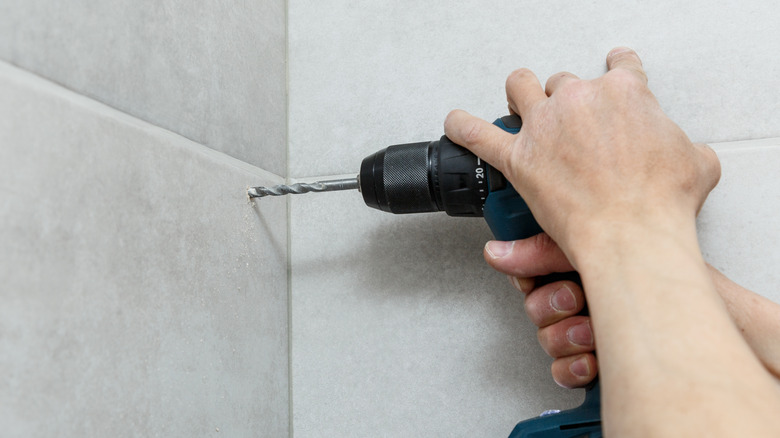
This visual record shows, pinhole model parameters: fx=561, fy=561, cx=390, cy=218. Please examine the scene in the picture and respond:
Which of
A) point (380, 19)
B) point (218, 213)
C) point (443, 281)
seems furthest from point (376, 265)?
point (380, 19)

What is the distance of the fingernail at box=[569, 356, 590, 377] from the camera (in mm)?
529

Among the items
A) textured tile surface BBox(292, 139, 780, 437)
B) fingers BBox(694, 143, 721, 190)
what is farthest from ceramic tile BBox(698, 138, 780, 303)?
fingers BBox(694, 143, 721, 190)

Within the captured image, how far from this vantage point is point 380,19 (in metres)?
0.72

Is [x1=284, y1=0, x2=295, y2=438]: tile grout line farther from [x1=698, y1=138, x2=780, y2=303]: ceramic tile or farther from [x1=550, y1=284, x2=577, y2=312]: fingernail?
[x1=698, y1=138, x2=780, y2=303]: ceramic tile

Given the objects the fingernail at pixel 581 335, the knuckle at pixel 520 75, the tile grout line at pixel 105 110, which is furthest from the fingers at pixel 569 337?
the tile grout line at pixel 105 110

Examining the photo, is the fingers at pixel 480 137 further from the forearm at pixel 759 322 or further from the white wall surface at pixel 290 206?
the forearm at pixel 759 322

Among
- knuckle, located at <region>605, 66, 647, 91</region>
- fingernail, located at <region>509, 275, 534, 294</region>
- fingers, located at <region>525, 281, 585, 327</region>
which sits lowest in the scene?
fingers, located at <region>525, 281, 585, 327</region>

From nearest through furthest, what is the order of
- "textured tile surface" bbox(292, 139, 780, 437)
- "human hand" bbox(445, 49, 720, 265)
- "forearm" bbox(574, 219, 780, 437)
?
"forearm" bbox(574, 219, 780, 437) → "human hand" bbox(445, 49, 720, 265) → "textured tile surface" bbox(292, 139, 780, 437)

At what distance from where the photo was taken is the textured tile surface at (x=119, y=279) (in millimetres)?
348

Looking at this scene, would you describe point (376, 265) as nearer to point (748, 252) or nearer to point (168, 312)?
point (168, 312)

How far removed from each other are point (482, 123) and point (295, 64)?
32cm

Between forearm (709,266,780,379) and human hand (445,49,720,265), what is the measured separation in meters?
0.12

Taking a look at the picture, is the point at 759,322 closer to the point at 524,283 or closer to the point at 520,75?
the point at 524,283

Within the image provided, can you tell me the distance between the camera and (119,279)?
1.39 ft
